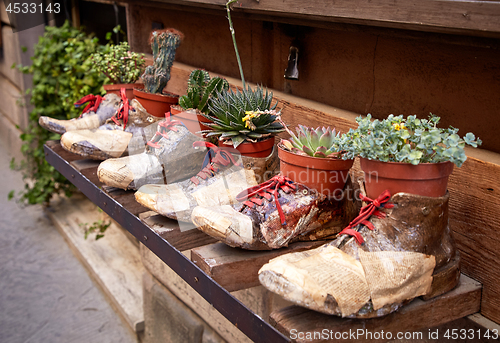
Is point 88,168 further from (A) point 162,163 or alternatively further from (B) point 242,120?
(B) point 242,120

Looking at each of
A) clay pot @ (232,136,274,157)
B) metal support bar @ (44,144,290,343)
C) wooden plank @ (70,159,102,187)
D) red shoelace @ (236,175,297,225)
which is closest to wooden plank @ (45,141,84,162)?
wooden plank @ (70,159,102,187)

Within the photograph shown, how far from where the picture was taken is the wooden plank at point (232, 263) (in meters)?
1.05

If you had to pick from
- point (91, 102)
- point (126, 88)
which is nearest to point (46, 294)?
point (91, 102)

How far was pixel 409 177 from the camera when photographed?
950 millimetres

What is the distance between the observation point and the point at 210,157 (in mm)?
1375

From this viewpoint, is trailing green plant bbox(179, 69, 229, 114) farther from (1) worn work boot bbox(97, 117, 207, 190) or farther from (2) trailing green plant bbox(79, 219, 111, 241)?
(2) trailing green plant bbox(79, 219, 111, 241)

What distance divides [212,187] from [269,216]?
24cm

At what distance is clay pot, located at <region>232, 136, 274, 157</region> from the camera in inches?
49.6

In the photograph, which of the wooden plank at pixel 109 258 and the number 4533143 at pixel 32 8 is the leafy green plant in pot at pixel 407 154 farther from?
the number 4533143 at pixel 32 8

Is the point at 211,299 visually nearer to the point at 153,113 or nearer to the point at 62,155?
the point at 153,113

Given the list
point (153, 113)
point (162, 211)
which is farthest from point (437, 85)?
point (153, 113)

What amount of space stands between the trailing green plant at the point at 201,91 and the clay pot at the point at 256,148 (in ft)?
0.82

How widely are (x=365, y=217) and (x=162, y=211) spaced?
542 mm

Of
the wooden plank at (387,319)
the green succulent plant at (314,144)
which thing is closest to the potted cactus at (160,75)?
the green succulent plant at (314,144)
